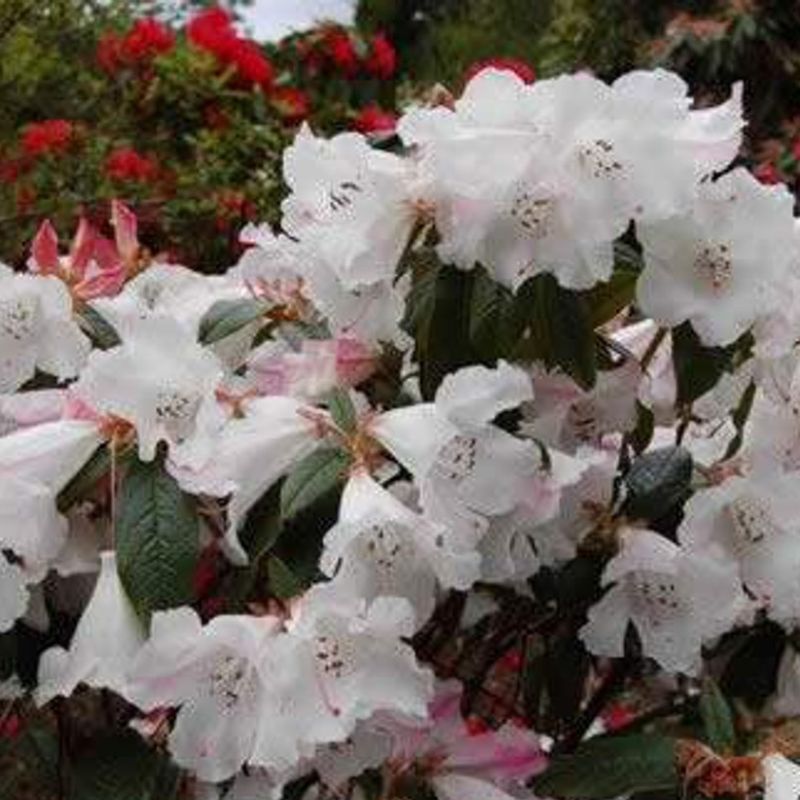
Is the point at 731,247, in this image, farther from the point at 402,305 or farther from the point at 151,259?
the point at 151,259

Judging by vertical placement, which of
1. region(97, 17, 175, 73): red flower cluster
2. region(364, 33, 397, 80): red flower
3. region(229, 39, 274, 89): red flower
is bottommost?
region(364, 33, 397, 80): red flower

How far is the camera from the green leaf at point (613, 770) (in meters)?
1.33

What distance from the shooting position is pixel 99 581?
138 centimetres

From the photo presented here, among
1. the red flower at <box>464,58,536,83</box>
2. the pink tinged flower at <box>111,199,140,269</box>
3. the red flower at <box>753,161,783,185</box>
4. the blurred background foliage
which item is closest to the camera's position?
the red flower at <box>464,58,536,83</box>

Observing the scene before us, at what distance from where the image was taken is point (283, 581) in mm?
1291

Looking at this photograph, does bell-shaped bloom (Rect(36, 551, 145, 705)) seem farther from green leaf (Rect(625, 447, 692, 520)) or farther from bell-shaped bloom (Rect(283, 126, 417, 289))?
green leaf (Rect(625, 447, 692, 520))

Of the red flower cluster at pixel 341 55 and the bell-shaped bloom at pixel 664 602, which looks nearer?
the bell-shaped bloom at pixel 664 602

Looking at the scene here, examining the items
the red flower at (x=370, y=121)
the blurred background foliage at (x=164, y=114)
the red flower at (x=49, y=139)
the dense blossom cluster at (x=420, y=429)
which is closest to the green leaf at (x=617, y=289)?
the dense blossom cluster at (x=420, y=429)

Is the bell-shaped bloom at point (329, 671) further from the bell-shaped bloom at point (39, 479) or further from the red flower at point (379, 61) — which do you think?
the red flower at point (379, 61)

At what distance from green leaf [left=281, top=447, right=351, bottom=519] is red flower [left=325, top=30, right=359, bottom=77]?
3.94 m

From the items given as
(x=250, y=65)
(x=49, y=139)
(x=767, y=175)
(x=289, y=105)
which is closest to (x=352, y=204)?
(x=767, y=175)

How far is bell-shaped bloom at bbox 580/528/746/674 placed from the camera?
1.43 metres

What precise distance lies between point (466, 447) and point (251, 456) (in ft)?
0.46

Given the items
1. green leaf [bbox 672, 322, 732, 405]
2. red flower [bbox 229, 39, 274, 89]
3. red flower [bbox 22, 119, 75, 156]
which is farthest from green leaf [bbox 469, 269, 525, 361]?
red flower [bbox 229, 39, 274, 89]
